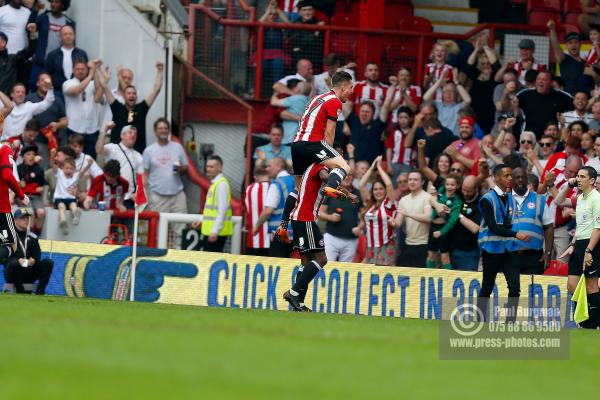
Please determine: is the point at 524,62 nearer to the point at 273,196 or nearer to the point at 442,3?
the point at 442,3

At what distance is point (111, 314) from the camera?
11836 mm

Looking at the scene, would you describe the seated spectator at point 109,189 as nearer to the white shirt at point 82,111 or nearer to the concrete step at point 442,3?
the white shirt at point 82,111

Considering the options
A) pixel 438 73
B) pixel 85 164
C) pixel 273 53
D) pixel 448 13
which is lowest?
pixel 85 164

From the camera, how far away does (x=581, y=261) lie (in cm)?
1577

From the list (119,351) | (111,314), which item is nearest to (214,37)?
(111,314)

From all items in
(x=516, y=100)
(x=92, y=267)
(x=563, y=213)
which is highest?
(x=516, y=100)

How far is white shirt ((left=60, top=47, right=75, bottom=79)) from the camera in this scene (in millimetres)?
22547

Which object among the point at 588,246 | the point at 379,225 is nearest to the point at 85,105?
the point at 379,225

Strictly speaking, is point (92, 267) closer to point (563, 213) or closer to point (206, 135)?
point (206, 135)

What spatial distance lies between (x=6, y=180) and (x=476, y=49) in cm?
1044

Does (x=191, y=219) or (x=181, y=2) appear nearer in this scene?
(x=191, y=219)

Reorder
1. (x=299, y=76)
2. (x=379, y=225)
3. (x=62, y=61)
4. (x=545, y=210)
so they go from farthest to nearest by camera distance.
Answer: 1. (x=299, y=76)
2. (x=62, y=61)
3. (x=379, y=225)
4. (x=545, y=210)

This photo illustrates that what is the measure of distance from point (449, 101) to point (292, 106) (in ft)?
9.41

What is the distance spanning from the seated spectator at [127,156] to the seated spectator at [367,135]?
12.7 ft
